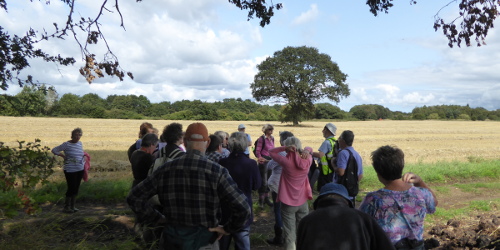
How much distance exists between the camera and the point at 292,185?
525cm

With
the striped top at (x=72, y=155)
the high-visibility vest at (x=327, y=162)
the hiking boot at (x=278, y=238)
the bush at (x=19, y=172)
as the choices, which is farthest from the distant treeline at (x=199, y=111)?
the bush at (x=19, y=172)

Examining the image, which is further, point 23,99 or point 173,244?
point 23,99

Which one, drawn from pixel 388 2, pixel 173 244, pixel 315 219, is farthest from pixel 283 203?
pixel 388 2

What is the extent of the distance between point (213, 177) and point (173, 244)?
65cm

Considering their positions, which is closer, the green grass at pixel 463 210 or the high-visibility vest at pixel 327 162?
the high-visibility vest at pixel 327 162

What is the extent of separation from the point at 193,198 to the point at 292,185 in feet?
8.11

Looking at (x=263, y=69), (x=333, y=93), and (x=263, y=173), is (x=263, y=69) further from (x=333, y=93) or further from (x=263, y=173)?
(x=263, y=173)

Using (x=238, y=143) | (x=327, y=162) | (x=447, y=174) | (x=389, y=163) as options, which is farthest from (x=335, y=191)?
(x=447, y=174)

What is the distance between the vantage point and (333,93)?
156ft

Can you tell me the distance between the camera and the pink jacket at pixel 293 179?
5195 mm

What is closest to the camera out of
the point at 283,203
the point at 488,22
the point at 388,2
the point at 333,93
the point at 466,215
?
the point at 283,203

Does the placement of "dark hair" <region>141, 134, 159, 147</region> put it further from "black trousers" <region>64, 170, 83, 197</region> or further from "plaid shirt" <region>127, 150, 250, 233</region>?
"black trousers" <region>64, 170, 83, 197</region>

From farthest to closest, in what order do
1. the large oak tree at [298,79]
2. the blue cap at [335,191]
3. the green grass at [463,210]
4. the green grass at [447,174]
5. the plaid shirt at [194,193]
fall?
the large oak tree at [298,79], the green grass at [447,174], the green grass at [463,210], the plaid shirt at [194,193], the blue cap at [335,191]

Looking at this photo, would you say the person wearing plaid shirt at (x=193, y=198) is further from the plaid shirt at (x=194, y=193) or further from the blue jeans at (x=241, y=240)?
the blue jeans at (x=241, y=240)
